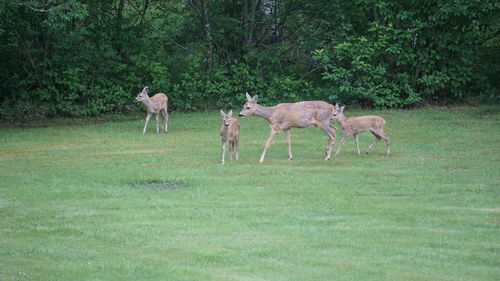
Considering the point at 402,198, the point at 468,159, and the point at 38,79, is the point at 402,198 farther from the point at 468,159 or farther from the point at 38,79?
the point at 38,79

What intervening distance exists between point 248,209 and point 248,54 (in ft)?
54.2

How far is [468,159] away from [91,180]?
7.83 meters

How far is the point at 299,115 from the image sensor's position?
19.2 meters

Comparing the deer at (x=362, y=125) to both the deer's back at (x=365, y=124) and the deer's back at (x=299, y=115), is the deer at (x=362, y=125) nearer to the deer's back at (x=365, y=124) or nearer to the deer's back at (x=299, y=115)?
the deer's back at (x=365, y=124)

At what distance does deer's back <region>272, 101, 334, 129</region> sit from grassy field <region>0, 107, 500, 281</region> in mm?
794

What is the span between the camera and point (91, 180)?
16203 millimetres

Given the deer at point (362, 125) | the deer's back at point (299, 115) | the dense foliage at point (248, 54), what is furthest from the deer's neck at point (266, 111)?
the dense foliage at point (248, 54)

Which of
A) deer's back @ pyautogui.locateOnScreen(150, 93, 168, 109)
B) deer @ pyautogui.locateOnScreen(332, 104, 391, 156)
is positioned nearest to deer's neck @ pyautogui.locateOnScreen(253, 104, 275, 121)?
deer @ pyautogui.locateOnScreen(332, 104, 391, 156)

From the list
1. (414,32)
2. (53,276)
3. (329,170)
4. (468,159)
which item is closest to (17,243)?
(53,276)

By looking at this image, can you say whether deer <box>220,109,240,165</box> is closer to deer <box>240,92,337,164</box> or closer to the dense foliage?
deer <box>240,92,337,164</box>

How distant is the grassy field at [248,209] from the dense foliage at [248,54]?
526cm

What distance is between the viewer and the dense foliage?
2730 centimetres

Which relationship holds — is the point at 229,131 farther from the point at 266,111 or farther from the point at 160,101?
the point at 160,101

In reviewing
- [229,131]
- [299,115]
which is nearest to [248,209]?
[229,131]
